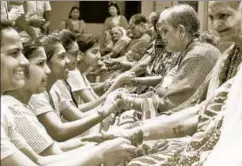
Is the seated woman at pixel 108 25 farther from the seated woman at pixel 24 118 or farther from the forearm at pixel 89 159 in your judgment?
the forearm at pixel 89 159

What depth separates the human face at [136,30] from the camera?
3.94 metres

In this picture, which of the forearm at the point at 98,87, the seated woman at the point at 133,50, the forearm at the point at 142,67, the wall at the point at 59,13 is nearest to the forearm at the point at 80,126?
the wall at the point at 59,13

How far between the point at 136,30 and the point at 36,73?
8.42ft

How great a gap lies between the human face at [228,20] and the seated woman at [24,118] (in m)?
0.39

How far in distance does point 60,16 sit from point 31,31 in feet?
3.59

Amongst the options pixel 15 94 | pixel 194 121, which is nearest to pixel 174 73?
pixel 194 121

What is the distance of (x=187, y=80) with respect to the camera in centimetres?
214

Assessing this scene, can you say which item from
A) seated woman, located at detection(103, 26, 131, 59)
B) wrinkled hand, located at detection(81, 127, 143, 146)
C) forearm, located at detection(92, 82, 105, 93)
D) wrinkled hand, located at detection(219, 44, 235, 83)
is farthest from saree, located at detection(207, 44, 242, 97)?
seated woman, located at detection(103, 26, 131, 59)

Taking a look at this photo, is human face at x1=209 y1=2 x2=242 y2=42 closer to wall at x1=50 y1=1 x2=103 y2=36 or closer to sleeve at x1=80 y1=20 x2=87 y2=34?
wall at x1=50 y1=1 x2=103 y2=36

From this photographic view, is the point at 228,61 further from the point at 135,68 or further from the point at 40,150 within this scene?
the point at 135,68

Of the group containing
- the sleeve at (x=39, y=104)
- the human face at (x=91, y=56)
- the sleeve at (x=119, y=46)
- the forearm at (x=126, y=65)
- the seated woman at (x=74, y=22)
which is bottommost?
the sleeve at (x=119, y=46)

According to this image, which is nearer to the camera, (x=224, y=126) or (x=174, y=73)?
(x=224, y=126)

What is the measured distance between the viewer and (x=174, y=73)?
7.88ft

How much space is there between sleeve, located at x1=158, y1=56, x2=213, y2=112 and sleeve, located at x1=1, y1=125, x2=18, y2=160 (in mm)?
978
